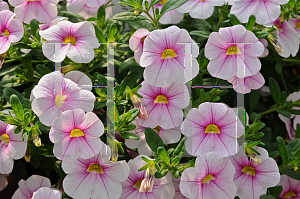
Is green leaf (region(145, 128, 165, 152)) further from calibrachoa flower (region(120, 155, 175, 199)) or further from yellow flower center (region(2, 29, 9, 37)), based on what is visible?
yellow flower center (region(2, 29, 9, 37))

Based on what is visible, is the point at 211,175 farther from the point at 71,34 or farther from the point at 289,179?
the point at 71,34

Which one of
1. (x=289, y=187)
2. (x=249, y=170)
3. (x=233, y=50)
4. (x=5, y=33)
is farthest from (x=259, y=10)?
(x=5, y=33)

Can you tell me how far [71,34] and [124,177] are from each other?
45cm

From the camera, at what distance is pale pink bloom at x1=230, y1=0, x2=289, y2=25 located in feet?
3.48

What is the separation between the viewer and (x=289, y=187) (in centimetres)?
115

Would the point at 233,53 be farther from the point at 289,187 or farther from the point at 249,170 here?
the point at 289,187

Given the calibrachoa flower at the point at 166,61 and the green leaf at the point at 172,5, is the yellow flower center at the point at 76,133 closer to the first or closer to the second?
the calibrachoa flower at the point at 166,61

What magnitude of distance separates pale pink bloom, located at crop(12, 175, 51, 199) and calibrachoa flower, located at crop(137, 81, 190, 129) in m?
0.36

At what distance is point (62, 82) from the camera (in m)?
0.92

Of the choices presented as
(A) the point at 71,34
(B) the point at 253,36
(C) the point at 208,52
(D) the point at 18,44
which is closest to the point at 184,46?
(C) the point at 208,52

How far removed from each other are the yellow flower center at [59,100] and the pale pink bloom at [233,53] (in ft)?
1.37

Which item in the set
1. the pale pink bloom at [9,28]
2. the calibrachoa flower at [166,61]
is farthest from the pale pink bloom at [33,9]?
the calibrachoa flower at [166,61]

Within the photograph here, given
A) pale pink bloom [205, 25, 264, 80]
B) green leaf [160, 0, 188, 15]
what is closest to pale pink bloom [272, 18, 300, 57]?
pale pink bloom [205, 25, 264, 80]

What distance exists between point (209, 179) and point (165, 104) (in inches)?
9.5
